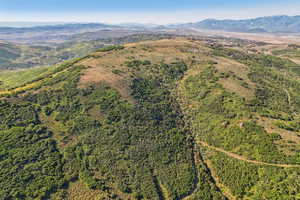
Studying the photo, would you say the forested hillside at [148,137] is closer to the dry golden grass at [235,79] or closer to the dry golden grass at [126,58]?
the dry golden grass at [235,79]

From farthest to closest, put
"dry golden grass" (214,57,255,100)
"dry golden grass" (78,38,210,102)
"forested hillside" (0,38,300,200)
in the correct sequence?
"dry golden grass" (78,38,210,102)
"dry golden grass" (214,57,255,100)
"forested hillside" (0,38,300,200)

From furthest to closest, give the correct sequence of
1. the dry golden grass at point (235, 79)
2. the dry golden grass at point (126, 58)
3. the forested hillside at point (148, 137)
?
the dry golden grass at point (126, 58), the dry golden grass at point (235, 79), the forested hillside at point (148, 137)

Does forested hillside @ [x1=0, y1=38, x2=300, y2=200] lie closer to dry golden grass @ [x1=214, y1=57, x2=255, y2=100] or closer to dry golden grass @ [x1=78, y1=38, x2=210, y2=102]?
dry golden grass @ [x1=214, y1=57, x2=255, y2=100]

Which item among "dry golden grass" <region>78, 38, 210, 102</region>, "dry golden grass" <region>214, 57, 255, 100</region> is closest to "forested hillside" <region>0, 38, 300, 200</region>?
"dry golden grass" <region>214, 57, 255, 100</region>

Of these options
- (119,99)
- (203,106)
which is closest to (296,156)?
(203,106)

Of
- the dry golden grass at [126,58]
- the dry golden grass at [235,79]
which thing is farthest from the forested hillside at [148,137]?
the dry golden grass at [126,58]

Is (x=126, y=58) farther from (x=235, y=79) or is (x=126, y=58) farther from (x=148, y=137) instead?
(x=148, y=137)

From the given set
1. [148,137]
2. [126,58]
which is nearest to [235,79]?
[148,137]

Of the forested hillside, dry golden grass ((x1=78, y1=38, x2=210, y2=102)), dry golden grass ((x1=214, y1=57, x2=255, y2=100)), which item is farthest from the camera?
dry golden grass ((x1=78, y1=38, x2=210, y2=102))
